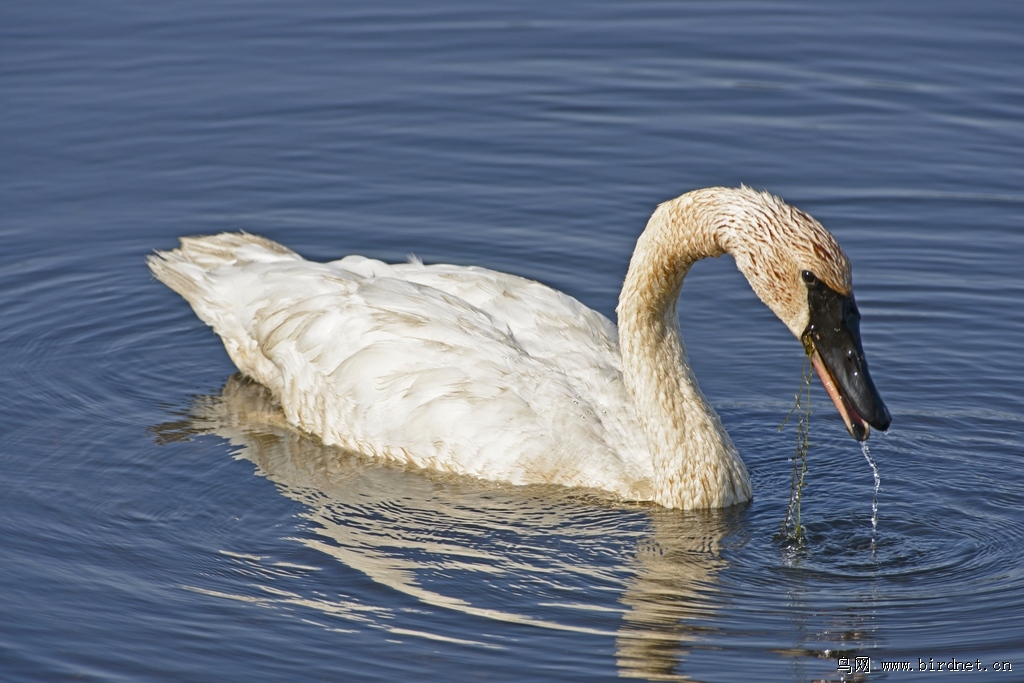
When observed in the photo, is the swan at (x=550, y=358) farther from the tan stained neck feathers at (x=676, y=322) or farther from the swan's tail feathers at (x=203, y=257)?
the swan's tail feathers at (x=203, y=257)

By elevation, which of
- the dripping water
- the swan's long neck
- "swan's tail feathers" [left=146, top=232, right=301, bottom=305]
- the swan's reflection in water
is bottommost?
the swan's reflection in water

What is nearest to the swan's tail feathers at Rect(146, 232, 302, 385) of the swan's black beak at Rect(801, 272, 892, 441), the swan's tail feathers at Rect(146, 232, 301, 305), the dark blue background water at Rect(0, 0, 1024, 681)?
the swan's tail feathers at Rect(146, 232, 301, 305)

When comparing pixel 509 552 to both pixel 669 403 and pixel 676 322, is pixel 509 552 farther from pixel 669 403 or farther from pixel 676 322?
pixel 676 322

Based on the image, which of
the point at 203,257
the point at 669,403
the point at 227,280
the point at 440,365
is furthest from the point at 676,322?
the point at 203,257

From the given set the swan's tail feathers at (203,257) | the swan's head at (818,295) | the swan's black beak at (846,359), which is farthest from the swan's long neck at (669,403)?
the swan's tail feathers at (203,257)

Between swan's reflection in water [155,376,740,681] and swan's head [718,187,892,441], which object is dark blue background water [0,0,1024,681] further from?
swan's head [718,187,892,441]

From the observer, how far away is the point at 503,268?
545 inches

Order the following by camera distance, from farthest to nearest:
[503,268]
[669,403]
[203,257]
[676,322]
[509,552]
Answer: [503,268]
[203,257]
[676,322]
[669,403]
[509,552]

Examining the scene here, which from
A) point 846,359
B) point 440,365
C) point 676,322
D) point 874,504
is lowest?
point 874,504

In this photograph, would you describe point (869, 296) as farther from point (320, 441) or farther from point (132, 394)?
point (132, 394)

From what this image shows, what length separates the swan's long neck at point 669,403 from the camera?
33.4ft

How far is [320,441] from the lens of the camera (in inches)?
454

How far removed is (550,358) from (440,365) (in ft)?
2.41

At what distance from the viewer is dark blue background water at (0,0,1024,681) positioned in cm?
878
